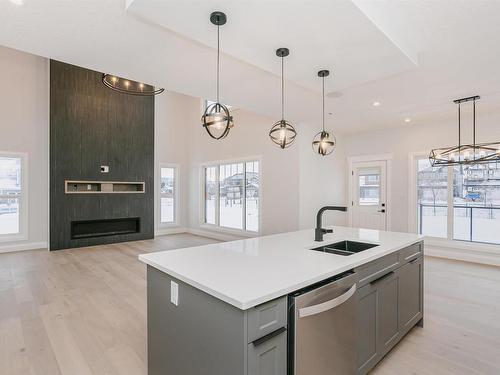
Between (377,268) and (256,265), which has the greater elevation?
(256,265)

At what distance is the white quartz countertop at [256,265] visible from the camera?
134 cm

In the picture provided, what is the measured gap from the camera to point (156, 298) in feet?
6.07

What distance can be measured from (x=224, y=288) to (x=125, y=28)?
2201 millimetres

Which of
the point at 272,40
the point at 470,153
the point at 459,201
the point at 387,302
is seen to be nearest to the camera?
the point at 387,302

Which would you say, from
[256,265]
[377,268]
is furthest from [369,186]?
[256,265]

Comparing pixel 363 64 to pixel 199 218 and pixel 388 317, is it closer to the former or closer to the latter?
pixel 388 317

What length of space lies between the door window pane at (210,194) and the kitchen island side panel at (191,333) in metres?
6.15

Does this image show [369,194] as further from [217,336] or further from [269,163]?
[217,336]

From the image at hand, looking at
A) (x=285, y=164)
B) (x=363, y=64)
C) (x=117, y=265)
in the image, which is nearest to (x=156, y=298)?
(x=363, y=64)

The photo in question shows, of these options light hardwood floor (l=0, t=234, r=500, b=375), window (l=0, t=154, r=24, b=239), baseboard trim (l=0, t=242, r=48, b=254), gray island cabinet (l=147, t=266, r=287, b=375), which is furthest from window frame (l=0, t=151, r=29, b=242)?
gray island cabinet (l=147, t=266, r=287, b=375)

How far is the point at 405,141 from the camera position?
19.8ft

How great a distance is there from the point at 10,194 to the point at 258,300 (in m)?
7.24

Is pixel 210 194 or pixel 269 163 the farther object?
pixel 210 194

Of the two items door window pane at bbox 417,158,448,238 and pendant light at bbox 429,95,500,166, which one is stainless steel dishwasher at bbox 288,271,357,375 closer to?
pendant light at bbox 429,95,500,166
